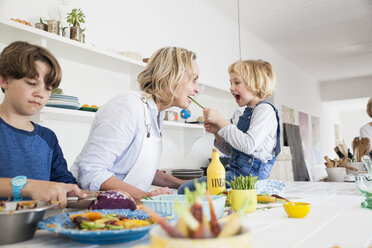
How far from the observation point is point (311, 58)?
6.75m

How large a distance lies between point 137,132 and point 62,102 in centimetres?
76

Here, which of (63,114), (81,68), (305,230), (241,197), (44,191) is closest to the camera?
(305,230)

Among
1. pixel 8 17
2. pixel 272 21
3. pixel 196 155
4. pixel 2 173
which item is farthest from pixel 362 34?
pixel 2 173

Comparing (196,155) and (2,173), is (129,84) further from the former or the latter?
(2,173)

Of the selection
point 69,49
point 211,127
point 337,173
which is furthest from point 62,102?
point 337,173

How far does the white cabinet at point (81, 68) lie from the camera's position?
187 centimetres

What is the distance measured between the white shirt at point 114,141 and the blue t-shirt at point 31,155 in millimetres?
94

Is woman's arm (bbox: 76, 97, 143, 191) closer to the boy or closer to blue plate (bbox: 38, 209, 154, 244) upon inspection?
the boy

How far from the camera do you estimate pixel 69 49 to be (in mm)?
2129

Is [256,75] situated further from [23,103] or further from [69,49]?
[23,103]

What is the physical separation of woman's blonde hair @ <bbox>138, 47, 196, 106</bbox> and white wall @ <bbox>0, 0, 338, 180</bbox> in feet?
3.05

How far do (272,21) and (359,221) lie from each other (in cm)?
451

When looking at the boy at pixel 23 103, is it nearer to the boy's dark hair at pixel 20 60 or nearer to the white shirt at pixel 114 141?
the boy's dark hair at pixel 20 60

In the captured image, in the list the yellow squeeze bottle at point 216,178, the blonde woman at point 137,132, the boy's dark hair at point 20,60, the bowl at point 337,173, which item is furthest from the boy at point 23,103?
the bowl at point 337,173
